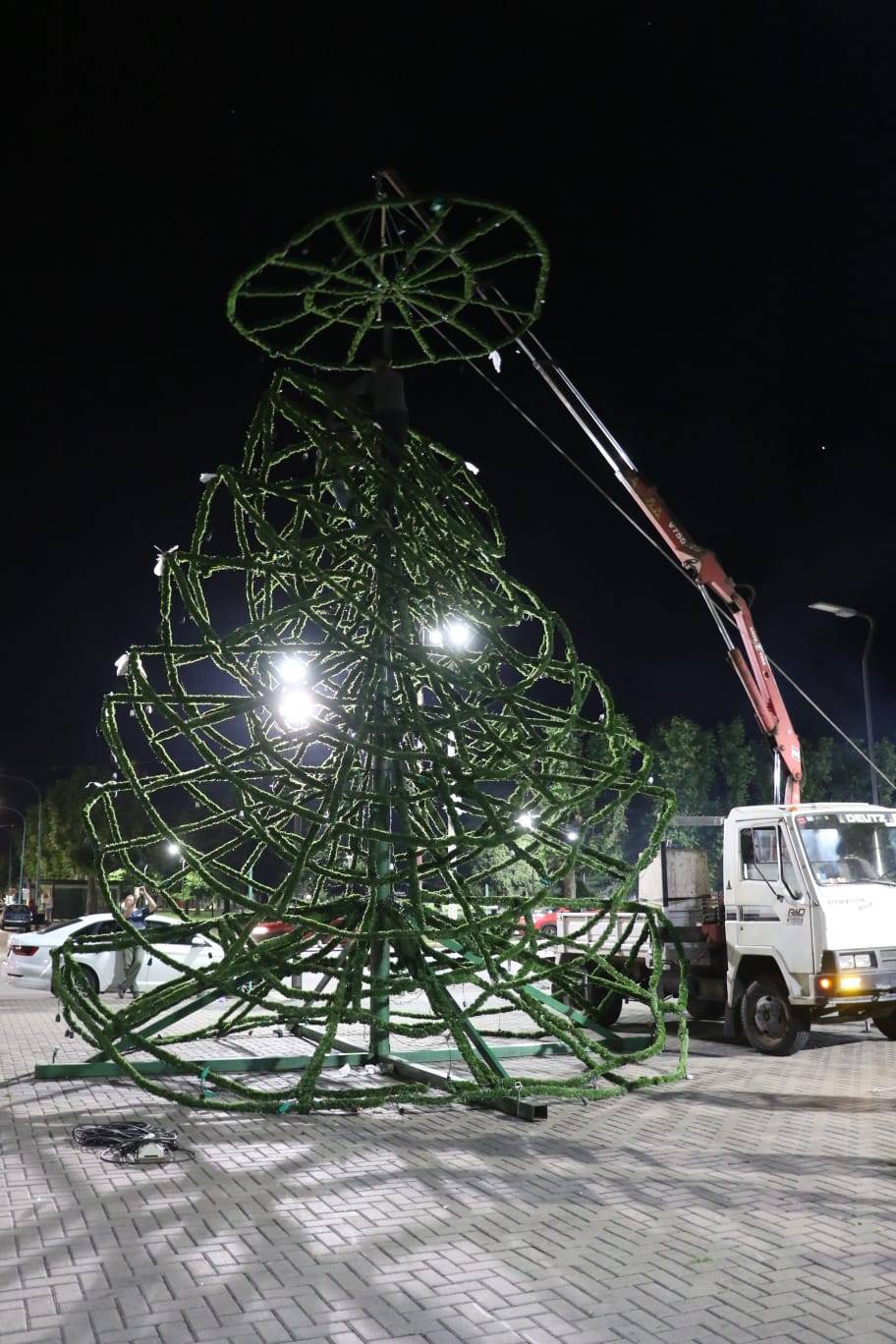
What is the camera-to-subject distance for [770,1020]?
42.2 ft

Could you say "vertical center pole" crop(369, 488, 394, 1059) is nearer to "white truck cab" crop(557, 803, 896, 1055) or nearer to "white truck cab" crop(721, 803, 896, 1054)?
"white truck cab" crop(557, 803, 896, 1055)

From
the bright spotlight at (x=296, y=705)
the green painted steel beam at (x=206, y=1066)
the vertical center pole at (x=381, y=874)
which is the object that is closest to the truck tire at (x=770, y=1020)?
the vertical center pole at (x=381, y=874)

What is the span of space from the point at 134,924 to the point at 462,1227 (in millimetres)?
10440

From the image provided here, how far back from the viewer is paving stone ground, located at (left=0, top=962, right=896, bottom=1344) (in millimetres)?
4762

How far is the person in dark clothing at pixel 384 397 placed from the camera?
423 inches

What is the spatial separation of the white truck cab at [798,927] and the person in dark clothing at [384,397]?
5.35 m

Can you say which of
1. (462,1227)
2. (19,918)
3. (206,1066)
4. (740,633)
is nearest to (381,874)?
(206,1066)

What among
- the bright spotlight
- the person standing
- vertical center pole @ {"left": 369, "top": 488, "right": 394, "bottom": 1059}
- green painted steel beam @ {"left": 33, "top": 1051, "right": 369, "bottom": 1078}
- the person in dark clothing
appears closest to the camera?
vertical center pole @ {"left": 369, "top": 488, "right": 394, "bottom": 1059}

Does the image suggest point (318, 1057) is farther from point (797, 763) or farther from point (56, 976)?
point (797, 763)

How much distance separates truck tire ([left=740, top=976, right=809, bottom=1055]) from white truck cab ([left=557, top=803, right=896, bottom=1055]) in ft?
0.04

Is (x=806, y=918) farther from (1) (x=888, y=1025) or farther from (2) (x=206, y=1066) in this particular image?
(2) (x=206, y=1066)

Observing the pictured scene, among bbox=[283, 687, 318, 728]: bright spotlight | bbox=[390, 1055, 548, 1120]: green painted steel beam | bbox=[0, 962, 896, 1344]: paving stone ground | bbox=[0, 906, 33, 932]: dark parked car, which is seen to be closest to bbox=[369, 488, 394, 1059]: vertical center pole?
bbox=[390, 1055, 548, 1120]: green painted steel beam

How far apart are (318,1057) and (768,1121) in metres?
3.42

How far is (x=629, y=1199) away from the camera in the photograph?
664 cm
